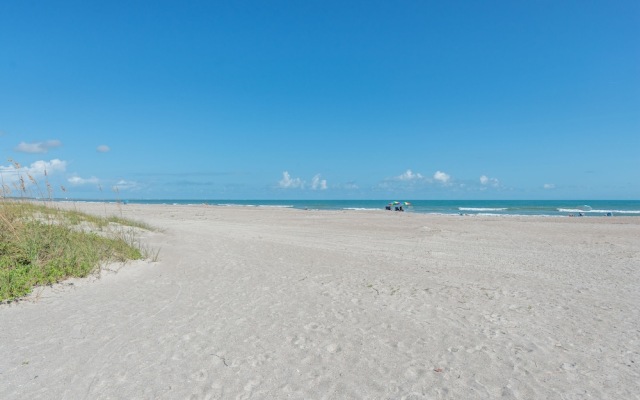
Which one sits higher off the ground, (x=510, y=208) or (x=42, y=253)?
(x=42, y=253)

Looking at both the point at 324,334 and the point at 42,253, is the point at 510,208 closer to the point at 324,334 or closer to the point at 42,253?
the point at 324,334

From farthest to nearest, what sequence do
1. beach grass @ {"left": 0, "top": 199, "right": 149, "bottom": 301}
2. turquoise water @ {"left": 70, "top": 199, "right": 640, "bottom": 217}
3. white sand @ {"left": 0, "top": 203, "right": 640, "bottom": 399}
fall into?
turquoise water @ {"left": 70, "top": 199, "right": 640, "bottom": 217} < beach grass @ {"left": 0, "top": 199, "right": 149, "bottom": 301} < white sand @ {"left": 0, "top": 203, "right": 640, "bottom": 399}

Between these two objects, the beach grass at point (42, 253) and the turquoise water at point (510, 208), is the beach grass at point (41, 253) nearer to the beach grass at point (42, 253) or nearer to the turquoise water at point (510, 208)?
the beach grass at point (42, 253)

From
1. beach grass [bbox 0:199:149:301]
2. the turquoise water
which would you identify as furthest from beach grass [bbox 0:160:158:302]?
the turquoise water

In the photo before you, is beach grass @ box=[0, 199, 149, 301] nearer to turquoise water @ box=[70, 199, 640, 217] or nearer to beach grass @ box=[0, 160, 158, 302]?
beach grass @ box=[0, 160, 158, 302]

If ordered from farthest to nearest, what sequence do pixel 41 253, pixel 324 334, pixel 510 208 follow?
pixel 510 208 → pixel 41 253 → pixel 324 334

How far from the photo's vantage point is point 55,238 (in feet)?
27.7

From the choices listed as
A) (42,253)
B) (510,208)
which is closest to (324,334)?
(42,253)

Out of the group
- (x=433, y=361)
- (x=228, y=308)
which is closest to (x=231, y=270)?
(x=228, y=308)

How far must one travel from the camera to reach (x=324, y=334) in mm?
5383

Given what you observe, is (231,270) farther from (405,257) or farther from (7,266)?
(405,257)

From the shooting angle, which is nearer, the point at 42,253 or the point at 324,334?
the point at 324,334

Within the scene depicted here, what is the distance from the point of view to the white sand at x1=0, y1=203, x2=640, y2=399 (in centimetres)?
405

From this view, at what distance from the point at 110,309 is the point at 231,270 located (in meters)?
3.34
